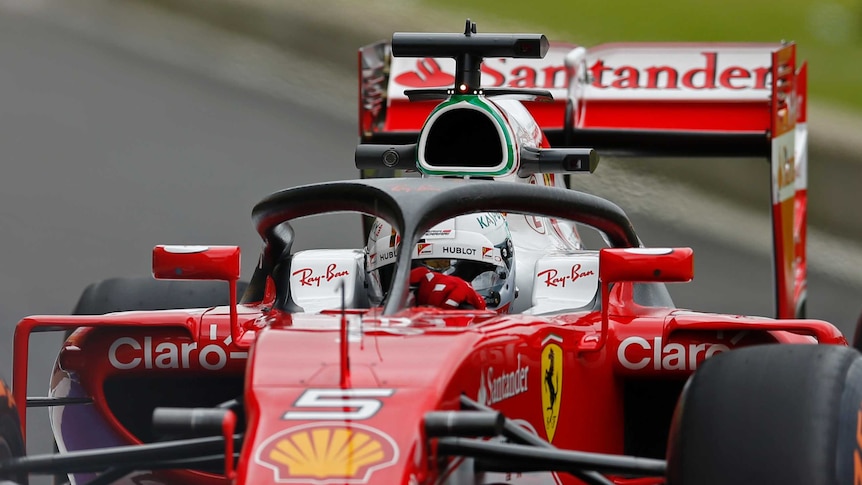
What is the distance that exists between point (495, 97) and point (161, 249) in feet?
8.19

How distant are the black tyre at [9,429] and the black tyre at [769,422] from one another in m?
1.55

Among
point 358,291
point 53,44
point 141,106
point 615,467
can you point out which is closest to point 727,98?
point 358,291

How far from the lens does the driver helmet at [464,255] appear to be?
427 cm

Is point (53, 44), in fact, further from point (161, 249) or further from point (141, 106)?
point (161, 249)

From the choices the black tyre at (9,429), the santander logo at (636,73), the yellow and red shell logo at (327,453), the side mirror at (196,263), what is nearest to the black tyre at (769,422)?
the yellow and red shell logo at (327,453)

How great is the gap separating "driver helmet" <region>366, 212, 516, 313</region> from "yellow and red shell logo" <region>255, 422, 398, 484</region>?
5.01ft

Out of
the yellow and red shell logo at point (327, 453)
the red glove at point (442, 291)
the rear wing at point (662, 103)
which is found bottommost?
the yellow and red shell logo at point (327, 453)

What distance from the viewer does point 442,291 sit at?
13.4 feet

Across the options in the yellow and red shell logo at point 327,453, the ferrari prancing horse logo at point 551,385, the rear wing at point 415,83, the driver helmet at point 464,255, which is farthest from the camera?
the rear wing at point 415,83

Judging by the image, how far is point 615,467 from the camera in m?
2.90

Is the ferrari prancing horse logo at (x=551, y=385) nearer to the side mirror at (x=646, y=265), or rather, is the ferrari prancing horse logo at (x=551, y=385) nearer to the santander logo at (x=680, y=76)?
the side mirror at (x=646, y=265)

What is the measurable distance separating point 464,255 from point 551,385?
67 centimetres

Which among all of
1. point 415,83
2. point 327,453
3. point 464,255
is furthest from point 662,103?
point 327,453

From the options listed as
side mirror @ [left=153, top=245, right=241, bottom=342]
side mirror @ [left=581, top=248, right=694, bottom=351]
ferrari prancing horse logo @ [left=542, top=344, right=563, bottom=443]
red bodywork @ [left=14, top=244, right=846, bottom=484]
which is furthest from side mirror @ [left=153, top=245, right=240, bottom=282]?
side mirror @ [left=581, top=248, right=694, bottom=351]
